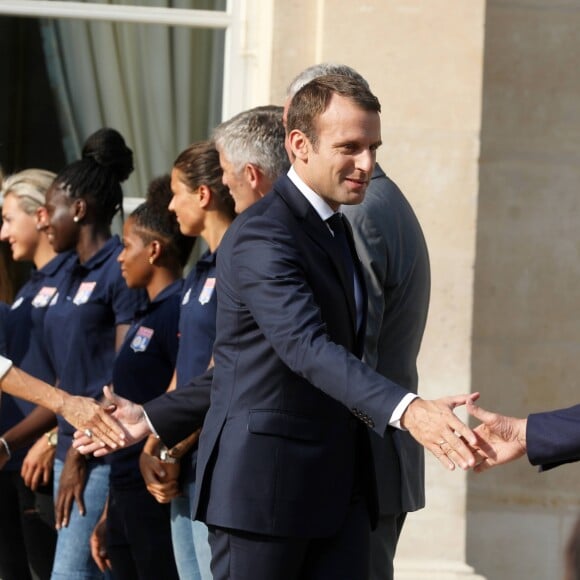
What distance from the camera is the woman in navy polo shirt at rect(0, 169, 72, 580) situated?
5.16 metres

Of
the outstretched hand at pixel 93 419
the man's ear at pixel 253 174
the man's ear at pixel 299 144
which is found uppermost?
the man's ear at pixel 299 144

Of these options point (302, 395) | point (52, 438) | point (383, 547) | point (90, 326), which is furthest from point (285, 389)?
point (52, 438)

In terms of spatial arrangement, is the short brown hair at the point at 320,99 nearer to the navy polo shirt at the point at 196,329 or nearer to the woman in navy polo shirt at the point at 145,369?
the navy polo shirt at the point at 196,329

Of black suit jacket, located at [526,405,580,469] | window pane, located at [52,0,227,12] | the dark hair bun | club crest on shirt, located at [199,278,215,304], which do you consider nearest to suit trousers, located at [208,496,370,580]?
black suit jacket, located at [526,405,580,469]

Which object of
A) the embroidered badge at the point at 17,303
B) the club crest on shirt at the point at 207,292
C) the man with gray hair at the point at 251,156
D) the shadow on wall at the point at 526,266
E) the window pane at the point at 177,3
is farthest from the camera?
the window pane at the point at 177,3

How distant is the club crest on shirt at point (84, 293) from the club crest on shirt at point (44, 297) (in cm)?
19

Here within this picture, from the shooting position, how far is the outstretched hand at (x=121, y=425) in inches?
162

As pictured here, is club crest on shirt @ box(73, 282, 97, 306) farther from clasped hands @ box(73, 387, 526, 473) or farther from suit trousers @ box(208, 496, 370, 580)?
suit trousers @ box(208, 496, 370, 580)

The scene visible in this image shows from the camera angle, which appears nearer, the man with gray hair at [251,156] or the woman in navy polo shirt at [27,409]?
the man with gray hair at [251,156]

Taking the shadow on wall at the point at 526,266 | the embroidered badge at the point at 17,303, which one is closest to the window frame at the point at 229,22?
the embroidered badge at the point at 17,303

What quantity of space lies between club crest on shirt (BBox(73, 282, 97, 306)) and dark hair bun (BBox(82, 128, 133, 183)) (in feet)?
1.60

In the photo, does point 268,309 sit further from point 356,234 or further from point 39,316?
point 39,316

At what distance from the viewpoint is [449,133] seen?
16.9 feet

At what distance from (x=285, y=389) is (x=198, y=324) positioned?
3.38 feet
